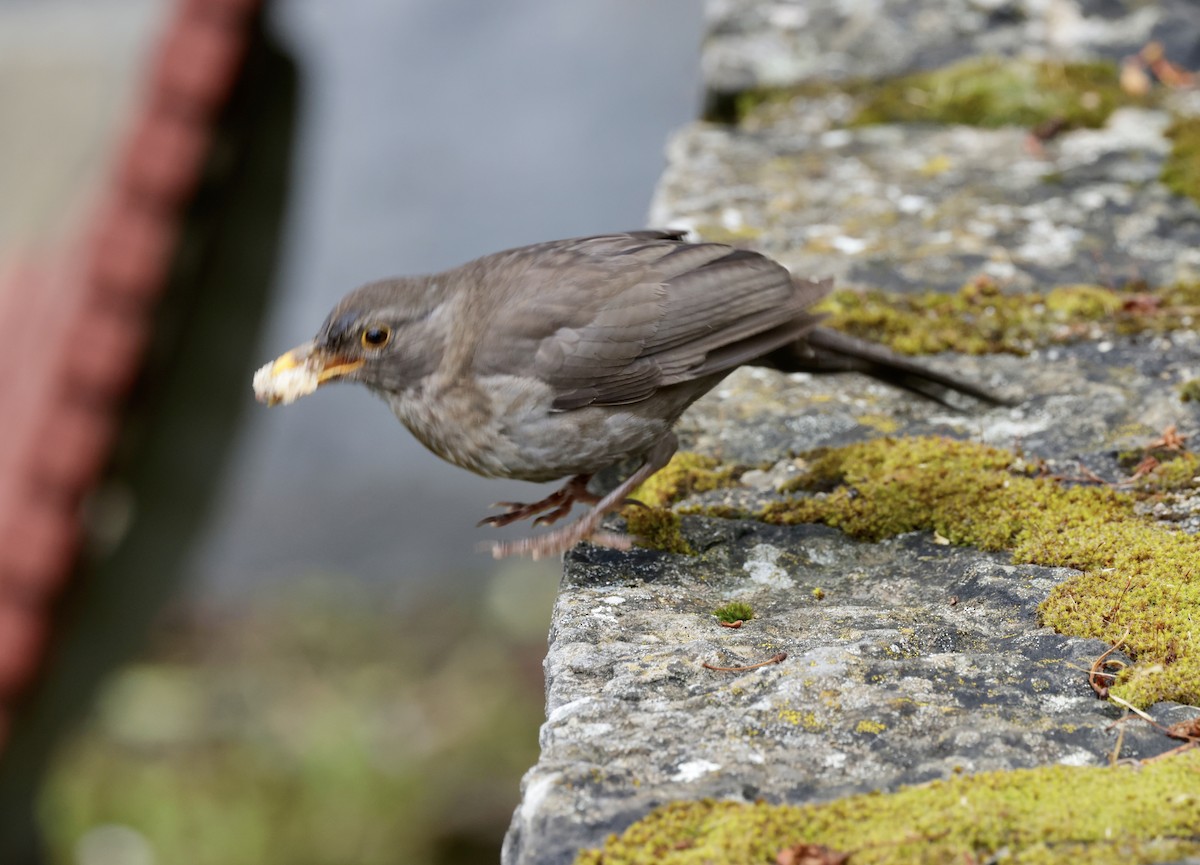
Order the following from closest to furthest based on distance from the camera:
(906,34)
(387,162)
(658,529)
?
(658,529) → (906,34) → (387,162)

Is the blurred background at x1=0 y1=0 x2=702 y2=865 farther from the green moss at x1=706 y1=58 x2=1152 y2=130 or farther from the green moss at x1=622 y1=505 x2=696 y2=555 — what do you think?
the green moss at x1=622 y1=505 x2=696 y2=555

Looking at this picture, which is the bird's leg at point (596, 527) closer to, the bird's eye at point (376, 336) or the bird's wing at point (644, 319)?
the bird's wing at point (644, 319)

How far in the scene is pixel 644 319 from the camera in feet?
11.0

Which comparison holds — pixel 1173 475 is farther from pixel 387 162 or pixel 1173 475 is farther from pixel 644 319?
pixel 387 162

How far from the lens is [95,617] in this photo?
6.41 m

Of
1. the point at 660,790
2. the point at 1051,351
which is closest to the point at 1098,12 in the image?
the point at 1051,351

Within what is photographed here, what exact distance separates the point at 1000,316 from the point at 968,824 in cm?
226

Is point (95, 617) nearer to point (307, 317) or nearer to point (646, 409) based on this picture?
point (307, 317)

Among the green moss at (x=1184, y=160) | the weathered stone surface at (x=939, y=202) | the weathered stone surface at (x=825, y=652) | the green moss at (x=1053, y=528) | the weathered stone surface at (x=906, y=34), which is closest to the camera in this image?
the weathered stone surface at (x=825, y=652)

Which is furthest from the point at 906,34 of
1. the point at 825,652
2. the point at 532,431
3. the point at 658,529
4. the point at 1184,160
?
the point at 825,652

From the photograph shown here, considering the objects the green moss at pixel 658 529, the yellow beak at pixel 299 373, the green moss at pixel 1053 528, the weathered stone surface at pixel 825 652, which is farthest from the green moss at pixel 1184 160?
the yellow beak at pixel 299 373

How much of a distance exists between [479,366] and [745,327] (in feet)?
2.43

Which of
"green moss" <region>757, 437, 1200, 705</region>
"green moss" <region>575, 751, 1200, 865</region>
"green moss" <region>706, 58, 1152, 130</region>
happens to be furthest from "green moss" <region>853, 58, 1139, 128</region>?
"green moss" <region>575, 751, 1200, 865</region>

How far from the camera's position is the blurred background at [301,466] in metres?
5.61
